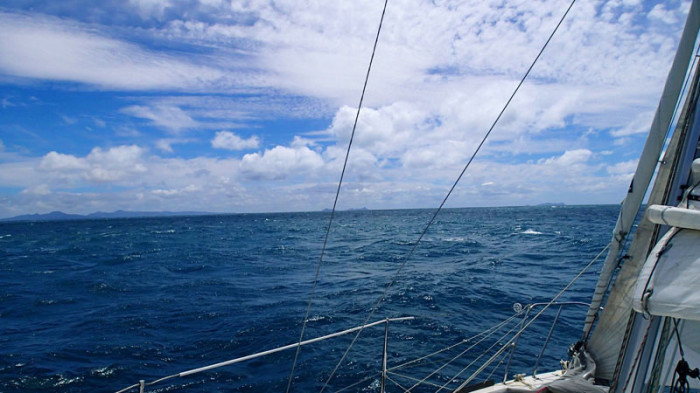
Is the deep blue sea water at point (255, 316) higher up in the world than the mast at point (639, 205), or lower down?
lower down

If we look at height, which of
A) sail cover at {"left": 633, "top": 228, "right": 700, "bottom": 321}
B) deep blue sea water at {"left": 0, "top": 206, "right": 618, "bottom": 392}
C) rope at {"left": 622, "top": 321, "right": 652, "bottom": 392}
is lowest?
deep blue sea water at {"left": 0, "top": 206, "right": 618, "bottom": 392}

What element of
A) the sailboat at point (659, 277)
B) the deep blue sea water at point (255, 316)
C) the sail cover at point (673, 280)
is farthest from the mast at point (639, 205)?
the deep blue sea water at point (255, 316)

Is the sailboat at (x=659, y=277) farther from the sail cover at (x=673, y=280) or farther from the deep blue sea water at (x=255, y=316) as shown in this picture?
the deep blue sea water at (x=255, y=316)

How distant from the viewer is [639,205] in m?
4.41

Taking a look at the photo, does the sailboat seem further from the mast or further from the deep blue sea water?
the deep blue sea water

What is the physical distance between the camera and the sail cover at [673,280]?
2.58 meters

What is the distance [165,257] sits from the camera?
35.8 metres

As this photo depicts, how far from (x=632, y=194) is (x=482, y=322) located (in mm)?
10915

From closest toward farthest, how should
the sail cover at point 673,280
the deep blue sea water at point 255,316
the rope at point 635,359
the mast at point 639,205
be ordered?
the sail cover at point 673,280, the rope at point 635,359, the mast at point 639,205, the deep blue sea water at point 255,316

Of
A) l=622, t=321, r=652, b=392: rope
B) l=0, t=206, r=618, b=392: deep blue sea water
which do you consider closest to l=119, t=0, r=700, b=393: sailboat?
l=622, t=321, r=652, b=392: rope

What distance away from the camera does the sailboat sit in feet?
8.89

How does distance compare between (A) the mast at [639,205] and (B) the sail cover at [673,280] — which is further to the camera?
(A) the mast at [639,205]

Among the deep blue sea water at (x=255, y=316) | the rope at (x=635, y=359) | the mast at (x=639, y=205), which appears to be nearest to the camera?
the rope at (x=635, y=359)

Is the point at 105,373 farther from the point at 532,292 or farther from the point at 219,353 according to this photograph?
the point at 532,292
